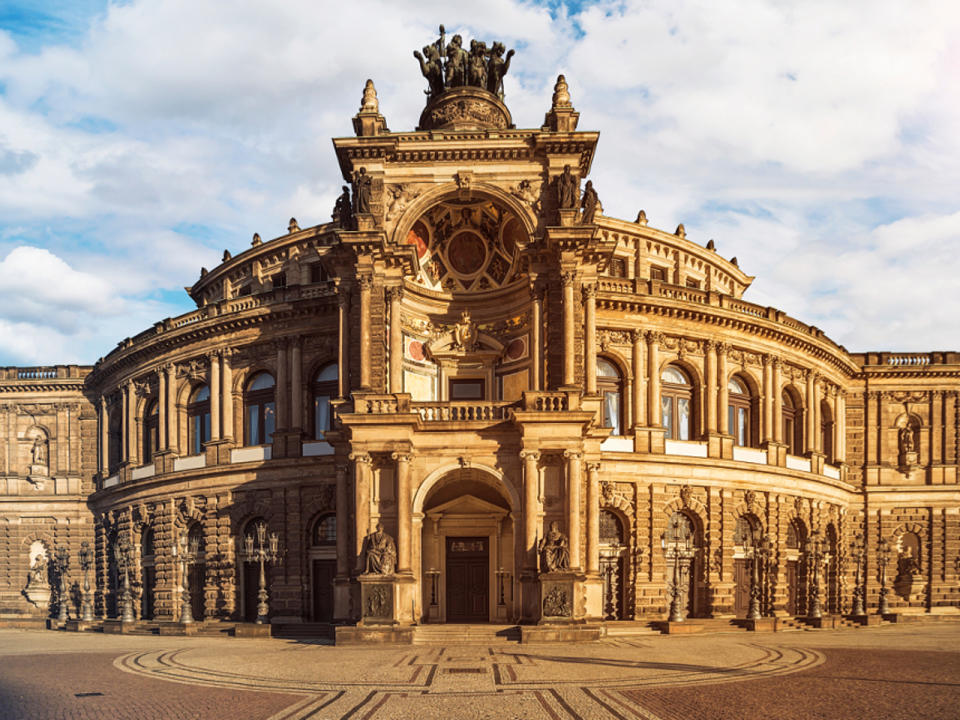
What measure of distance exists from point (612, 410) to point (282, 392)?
16.4m

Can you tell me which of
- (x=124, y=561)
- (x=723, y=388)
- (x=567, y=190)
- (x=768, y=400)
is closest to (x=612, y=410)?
(x=723, y=388)

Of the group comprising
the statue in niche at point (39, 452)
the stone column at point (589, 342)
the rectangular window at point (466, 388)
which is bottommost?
the statue in niche at point (39, 452)

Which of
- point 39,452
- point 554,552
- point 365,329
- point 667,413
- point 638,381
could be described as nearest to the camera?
point 554,552

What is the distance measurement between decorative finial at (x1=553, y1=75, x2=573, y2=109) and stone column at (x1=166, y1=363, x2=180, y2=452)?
84.1ft

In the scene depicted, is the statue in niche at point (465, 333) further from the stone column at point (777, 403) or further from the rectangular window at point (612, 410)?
the stone column at point (777, 403)

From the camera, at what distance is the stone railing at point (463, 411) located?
37.4 meters

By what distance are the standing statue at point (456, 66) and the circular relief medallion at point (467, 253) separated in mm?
8746

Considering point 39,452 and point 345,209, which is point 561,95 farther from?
point 39,452

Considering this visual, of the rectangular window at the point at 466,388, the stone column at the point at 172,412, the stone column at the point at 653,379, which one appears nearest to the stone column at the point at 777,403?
the stone column at the point at 653,379

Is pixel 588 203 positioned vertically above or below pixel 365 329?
above

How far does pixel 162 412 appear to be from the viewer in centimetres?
5238

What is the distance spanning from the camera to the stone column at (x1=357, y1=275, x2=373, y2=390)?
125ft

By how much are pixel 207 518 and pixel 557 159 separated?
83.8 feet

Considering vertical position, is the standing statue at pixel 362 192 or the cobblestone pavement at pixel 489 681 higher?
the standing statue at pixel 362 192
